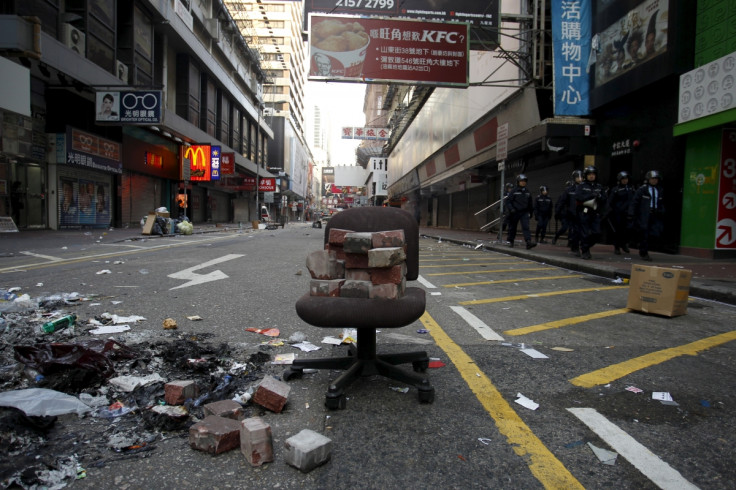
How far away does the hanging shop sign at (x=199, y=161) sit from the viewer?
29.5 m

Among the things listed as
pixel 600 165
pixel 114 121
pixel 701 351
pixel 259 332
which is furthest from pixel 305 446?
pixel 114 121

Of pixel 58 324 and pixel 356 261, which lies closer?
pixel 356 261

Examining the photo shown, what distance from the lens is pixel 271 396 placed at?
2.27 meters

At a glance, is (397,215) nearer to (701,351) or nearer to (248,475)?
(248,475)

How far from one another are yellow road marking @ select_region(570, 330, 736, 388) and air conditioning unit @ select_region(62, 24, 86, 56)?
1953 cm

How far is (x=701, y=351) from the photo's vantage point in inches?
140

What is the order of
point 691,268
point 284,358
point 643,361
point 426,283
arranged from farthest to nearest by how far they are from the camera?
point 691,268 < point 426,283 < point 643,361 < point 284,358

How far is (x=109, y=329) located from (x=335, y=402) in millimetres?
2459

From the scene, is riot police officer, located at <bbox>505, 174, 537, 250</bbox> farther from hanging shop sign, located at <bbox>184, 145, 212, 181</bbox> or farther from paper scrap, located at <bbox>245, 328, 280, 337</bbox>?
hanging shop sign, located at <bbox>184, 145, 212, 181</bbox>

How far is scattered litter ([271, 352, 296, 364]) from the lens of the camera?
3.04 metres

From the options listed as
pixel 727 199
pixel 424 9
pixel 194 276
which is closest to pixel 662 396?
pixel 194 276

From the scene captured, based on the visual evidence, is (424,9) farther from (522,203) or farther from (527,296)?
Answer: (527,296)

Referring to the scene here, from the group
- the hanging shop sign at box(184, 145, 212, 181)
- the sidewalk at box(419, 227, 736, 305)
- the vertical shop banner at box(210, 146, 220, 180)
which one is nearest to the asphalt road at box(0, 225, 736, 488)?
the sidewalk at box(419, 227, 736, 305)

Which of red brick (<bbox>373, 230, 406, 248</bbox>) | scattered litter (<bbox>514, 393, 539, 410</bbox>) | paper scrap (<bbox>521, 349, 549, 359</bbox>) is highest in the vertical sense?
red brick (<bbox>373, 230, 406, 248</bbox>)
